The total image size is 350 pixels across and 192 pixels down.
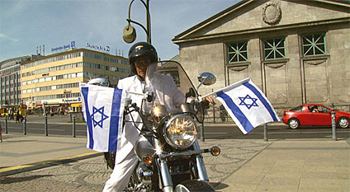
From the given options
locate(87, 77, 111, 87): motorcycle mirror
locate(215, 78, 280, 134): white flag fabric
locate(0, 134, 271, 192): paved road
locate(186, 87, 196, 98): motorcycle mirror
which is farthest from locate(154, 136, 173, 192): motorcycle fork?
locate(0, 134, 271, 192): paved road

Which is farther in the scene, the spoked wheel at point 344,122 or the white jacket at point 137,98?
the spoked wheel at point 344,122

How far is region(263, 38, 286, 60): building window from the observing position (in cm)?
2706

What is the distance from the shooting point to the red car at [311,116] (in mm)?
16427

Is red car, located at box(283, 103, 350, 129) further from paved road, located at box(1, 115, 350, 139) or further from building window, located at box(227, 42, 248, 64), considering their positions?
building window, located at box(227, 42, 248, 64)

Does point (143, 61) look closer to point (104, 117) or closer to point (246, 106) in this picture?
point (104, 117)

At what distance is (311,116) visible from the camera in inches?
662

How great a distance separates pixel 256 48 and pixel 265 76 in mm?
2875

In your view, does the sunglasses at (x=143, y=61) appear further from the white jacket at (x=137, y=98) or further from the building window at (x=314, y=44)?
the building window at (x=314, y=44)

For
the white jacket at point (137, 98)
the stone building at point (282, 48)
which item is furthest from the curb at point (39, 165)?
the stone building at point (282, 48)


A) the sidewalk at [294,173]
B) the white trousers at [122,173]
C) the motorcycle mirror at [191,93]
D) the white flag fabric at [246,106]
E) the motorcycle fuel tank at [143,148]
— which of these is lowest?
the sidewalk at [294,173]

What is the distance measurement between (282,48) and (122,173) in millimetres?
27053

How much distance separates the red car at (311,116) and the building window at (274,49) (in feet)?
35.8

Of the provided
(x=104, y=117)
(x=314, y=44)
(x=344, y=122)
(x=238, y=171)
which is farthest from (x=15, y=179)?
(x=314, y=44)

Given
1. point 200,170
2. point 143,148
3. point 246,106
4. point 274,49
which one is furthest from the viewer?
point 274,49
